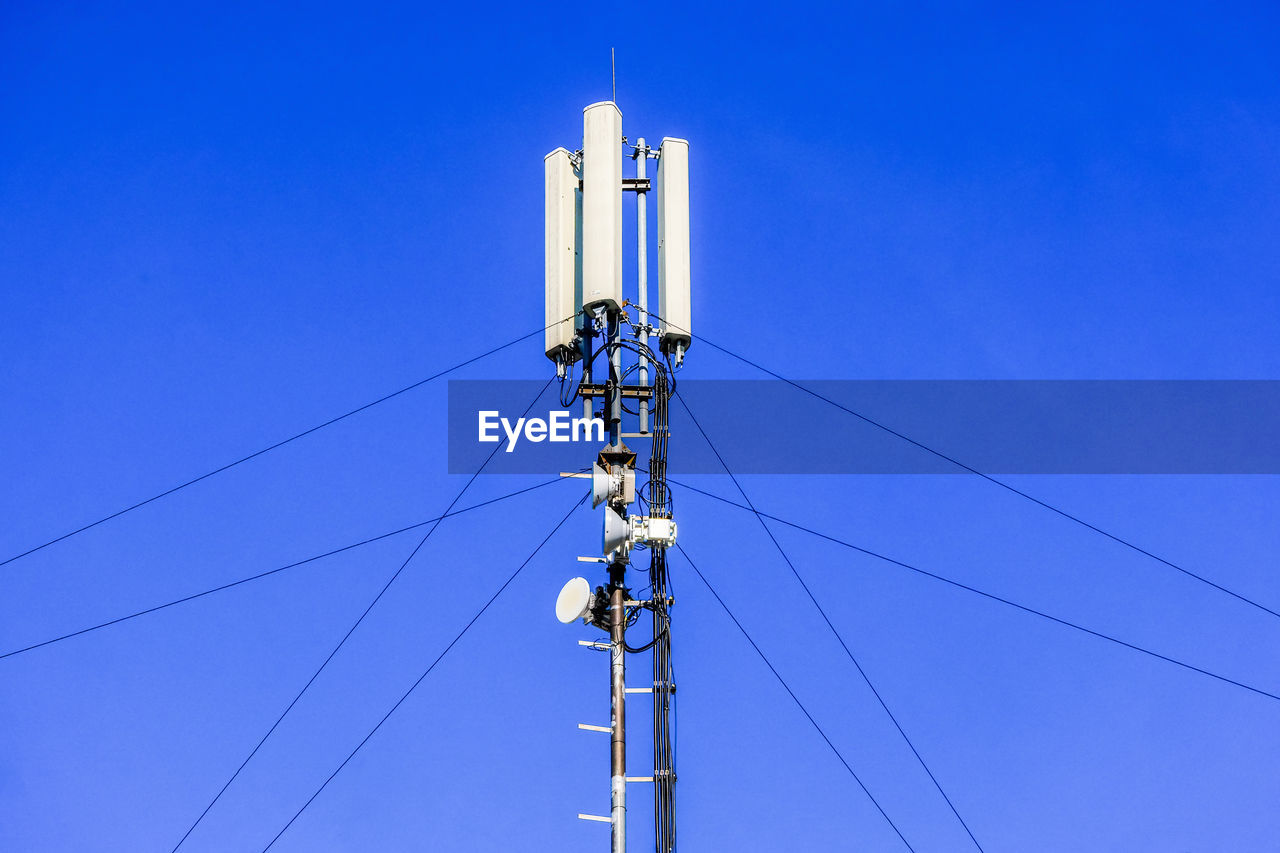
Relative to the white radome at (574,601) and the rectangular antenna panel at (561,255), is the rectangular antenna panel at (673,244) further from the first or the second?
the white radome at (574,601)

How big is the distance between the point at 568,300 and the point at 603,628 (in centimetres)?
440

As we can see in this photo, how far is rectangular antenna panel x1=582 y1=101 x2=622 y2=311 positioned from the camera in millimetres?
18031

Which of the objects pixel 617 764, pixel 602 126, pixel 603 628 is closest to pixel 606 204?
pixel 602 126

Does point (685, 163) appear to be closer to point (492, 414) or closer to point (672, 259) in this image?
point (672, 259)

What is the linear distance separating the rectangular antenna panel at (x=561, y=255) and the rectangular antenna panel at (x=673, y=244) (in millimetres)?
1221

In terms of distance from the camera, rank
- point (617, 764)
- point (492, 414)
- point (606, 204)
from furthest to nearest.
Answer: point (492, 414) → point (606, 204) → point (617, 764)

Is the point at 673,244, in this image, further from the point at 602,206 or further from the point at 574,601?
the point at 574,601

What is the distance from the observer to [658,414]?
59.9 ft

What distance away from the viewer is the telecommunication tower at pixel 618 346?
17.4 metres

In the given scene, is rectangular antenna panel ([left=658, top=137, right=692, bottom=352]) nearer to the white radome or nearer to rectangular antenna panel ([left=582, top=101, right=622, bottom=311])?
rectangular antenna panel ([left=582, top=101, right=622, bottom=311])

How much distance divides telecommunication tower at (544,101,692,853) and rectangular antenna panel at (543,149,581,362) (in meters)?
0.01

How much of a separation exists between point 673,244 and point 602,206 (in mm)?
1123

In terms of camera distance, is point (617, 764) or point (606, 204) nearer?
point (617, 764)

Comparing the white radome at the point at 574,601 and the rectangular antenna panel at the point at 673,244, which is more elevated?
the rectangular antenna panel at the point at 673,244
